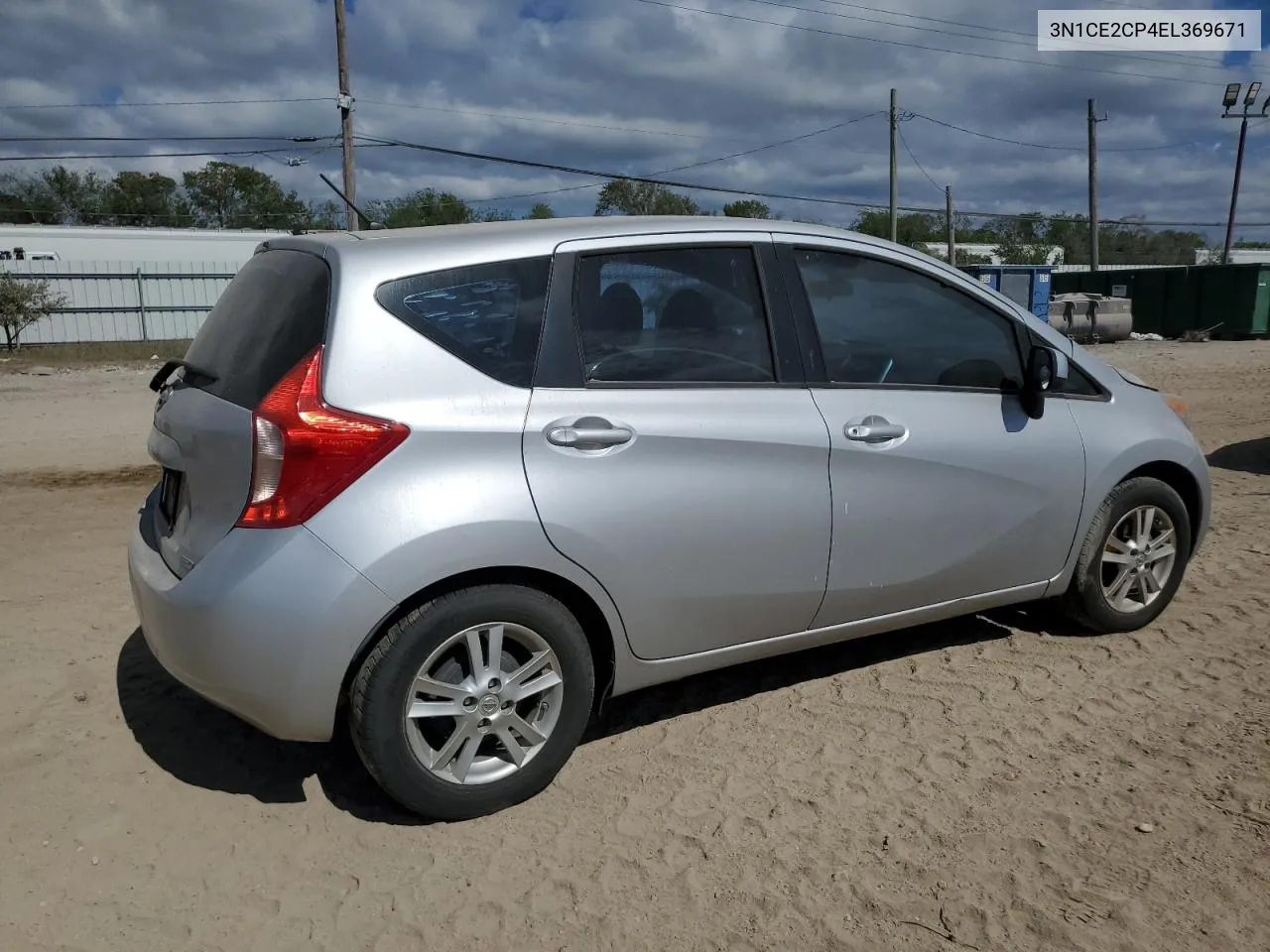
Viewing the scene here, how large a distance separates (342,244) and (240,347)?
46 cm

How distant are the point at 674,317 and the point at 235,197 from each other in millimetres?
62718

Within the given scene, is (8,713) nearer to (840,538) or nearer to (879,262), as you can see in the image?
(840,538)

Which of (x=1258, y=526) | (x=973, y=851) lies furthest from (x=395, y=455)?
(x=1258, y=526)

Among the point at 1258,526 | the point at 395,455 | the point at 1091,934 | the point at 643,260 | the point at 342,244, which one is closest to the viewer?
the point at 1091,934

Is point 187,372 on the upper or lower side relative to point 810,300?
lower

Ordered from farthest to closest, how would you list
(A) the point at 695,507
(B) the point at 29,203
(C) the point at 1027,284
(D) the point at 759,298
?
(B) the point at 29,203 → (C) the point at 1027,284 → (D) the point at 759,298 → (A) the point at 695,507

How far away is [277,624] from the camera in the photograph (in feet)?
9.61

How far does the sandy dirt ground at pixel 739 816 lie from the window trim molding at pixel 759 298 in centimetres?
127

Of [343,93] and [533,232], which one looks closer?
[533,232]

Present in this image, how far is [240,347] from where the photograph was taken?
3336mm

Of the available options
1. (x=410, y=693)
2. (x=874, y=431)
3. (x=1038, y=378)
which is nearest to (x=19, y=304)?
(x=410, y=693)

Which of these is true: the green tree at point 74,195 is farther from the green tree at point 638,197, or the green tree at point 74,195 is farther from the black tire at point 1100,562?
the black tire at point 1100,562

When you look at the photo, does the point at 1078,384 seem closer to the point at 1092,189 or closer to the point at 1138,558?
the point at 1138,558

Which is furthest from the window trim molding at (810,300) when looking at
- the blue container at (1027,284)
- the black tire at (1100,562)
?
the blue container at (1027,284)
